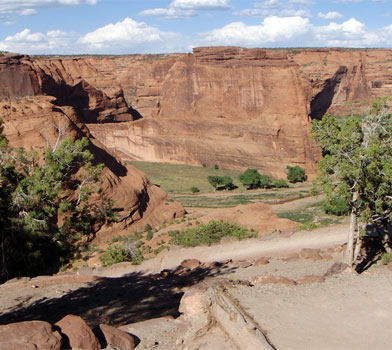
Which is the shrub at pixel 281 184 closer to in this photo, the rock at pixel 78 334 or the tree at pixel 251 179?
the tree at pixel 251 179

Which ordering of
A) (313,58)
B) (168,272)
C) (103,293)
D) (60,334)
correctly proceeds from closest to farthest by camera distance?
(60,334) < (103,293) < (168,272) < (313,58)

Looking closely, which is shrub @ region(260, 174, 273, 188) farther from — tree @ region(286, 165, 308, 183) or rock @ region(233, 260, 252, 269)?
rock @ region(233, 260, 252, 269)

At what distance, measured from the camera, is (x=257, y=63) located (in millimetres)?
49719

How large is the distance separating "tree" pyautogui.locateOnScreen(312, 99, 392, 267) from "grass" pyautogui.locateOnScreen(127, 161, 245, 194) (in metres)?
28.3

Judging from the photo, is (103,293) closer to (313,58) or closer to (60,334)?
(60,334)

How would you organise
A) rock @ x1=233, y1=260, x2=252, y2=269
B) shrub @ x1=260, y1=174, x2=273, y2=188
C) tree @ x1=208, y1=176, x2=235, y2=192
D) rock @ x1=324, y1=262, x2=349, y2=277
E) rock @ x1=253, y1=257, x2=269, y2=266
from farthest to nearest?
shrub @ x1=260, y1=174, x2=273, y2=188 → tree @ x1=208, y1=176, x2=235, y2=192 → rock @ x1=253, y1=257, x2=269, y2=266 → rock @ x1=233, y1=260, x2=252, y2=269 → rock @ x1=324, y1=262, x2=349, y2=277

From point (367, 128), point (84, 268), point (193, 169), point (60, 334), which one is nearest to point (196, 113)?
point (193, 169)

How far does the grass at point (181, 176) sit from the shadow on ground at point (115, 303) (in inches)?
1087

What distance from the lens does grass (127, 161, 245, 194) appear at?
44094mm

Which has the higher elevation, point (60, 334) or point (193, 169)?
point (60, 334)

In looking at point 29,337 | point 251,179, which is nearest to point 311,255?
point 29,337

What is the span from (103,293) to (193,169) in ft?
128

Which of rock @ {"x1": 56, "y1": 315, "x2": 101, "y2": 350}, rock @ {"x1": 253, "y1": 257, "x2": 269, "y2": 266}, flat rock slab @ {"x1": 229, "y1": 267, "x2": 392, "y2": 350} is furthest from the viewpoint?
rock @ {"x1": 253, "y1": 257, "x2": 269, "y2": 266}

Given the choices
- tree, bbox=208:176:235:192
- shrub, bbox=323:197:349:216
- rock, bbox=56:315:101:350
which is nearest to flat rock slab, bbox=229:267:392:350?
rock, bbox=56:315:101:350
